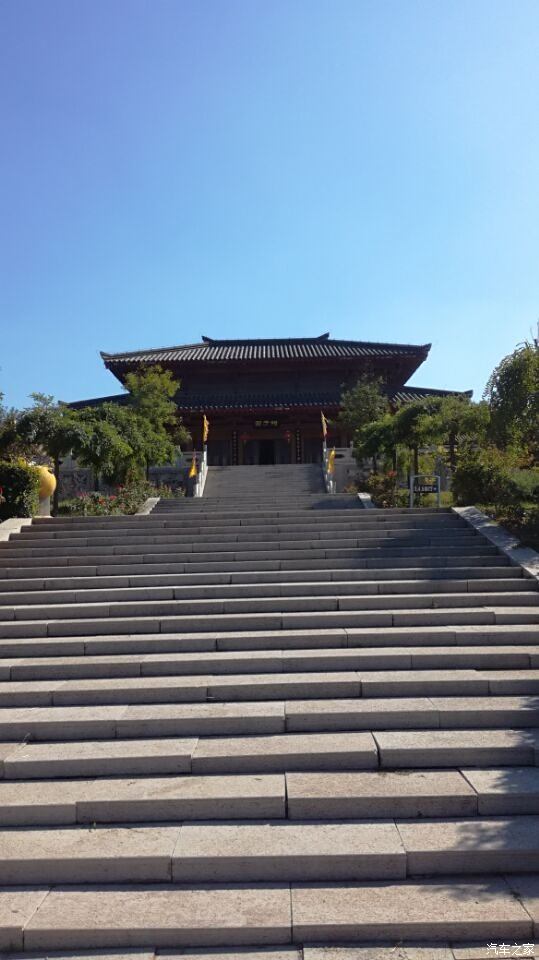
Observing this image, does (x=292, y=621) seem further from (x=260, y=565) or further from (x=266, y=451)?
(x=266, y=451)

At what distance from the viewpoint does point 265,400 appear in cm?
2989

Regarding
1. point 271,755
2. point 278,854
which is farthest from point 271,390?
point 278,854

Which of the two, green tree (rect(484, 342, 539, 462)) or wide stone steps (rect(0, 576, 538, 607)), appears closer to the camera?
wide stone steps (rect(0, 576, 538, 607))

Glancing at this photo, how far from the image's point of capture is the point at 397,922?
3402 mm

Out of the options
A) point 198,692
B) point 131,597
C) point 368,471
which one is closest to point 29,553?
point 131,597

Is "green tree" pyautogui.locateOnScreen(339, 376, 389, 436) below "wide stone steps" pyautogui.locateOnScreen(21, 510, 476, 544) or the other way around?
the other way around

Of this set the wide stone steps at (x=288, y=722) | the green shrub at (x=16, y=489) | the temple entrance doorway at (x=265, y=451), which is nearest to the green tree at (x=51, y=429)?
the green shrub at (x=16, y=489)

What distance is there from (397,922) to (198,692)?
9.24 feet

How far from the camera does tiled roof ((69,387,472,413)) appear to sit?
2880 centimetres

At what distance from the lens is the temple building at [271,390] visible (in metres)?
29.4

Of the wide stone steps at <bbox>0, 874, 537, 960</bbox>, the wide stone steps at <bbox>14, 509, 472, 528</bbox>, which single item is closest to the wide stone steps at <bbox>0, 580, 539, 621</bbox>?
the wide stone steps at <bbox>14, 509, 472, 528</bbox>

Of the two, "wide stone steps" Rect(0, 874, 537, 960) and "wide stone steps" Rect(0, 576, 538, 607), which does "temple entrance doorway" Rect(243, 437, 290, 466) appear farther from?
"wide stone steps" Rect(0, 874, 537, 960)

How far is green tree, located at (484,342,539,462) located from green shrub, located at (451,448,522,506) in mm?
1367

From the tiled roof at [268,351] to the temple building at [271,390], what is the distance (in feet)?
0.17
